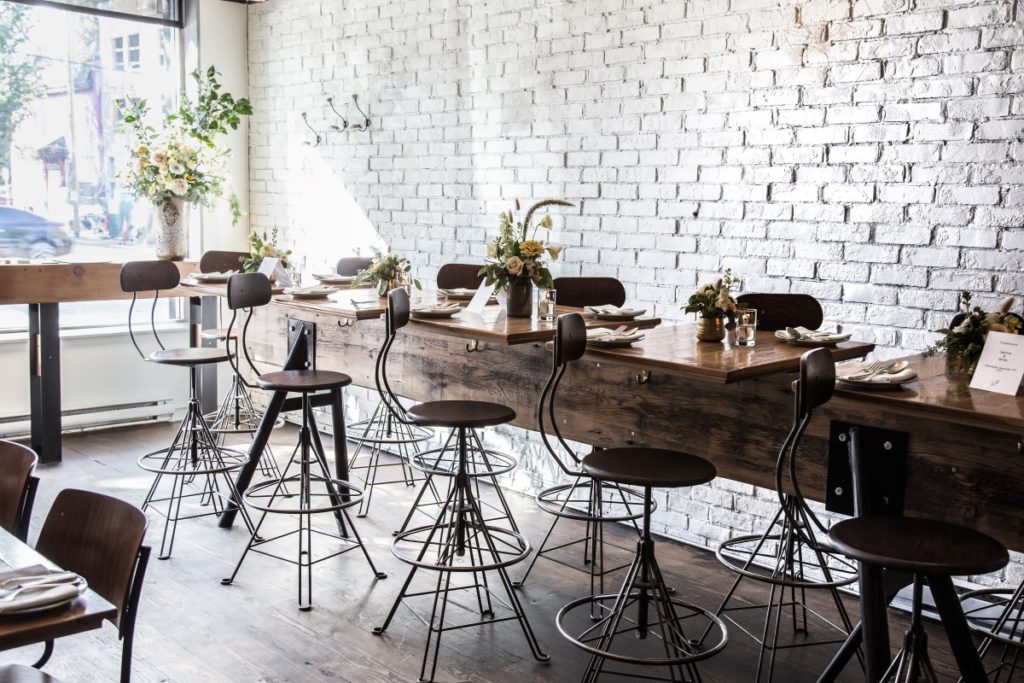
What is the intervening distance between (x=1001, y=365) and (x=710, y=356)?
2.59 feet

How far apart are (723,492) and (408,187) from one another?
102 inches

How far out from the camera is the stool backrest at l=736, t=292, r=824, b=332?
12.2 feet

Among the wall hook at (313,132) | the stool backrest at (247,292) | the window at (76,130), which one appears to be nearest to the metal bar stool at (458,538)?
the stool backrest at (247,292)

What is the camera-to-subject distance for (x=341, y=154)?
6.18 meters

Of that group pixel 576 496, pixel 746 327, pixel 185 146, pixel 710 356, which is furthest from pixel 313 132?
pixel 710 356

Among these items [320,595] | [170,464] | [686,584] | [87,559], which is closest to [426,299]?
[320,595]

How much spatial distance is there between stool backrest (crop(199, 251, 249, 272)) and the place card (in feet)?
13.3

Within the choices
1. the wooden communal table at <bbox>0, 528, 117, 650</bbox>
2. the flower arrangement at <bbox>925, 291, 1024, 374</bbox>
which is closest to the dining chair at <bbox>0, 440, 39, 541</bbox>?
the wooden communal table at <bbox>0, 528, 117, 650</bbox>

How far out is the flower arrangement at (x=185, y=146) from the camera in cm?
593

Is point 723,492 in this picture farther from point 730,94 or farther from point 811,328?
point 730,94

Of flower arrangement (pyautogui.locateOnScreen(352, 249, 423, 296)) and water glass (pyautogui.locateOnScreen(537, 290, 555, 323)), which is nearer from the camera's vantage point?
water glass (pyautogui.locateOnScreen(537, 290, 555, 323))

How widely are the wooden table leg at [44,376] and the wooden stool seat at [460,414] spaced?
2.96 meters

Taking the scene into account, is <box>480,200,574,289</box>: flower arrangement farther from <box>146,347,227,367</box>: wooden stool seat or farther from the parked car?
the parked car

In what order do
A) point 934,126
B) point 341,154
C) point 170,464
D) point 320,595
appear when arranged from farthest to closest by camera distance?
1. point 341,154
2. point 170,464
3. point 320,595
4. point 934,126
